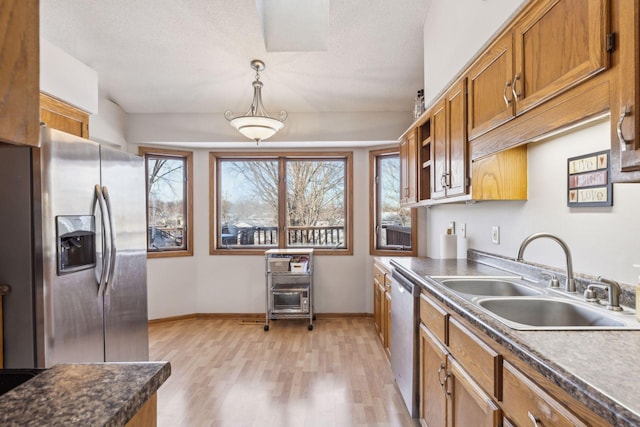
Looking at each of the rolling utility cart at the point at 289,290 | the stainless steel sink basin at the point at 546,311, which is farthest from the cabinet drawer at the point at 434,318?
the rolling utility cart at the point at 289,290

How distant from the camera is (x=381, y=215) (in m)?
4.40

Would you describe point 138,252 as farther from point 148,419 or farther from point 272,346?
point 148,419

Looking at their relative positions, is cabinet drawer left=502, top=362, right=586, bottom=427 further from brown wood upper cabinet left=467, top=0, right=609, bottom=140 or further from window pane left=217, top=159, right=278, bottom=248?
window pane left=217, top=159, right=278, bottom=248

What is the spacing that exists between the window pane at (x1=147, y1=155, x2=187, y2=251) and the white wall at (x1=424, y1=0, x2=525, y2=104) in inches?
123

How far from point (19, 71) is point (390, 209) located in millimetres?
3990

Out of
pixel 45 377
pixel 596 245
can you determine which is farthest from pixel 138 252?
pixel 596 245

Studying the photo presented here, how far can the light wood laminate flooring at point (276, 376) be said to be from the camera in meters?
2.27

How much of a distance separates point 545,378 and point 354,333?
3.09m

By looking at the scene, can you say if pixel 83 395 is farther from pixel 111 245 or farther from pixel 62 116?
pixel 62 116

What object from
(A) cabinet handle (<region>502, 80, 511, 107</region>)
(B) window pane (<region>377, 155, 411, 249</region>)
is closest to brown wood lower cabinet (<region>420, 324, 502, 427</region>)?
(A) cabinet handle (<region>502, 80, 511, 107</region>)

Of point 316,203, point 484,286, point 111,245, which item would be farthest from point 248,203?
point 484,286

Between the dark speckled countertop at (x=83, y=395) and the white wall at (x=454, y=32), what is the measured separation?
1874mm

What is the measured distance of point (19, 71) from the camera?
2.12 ft

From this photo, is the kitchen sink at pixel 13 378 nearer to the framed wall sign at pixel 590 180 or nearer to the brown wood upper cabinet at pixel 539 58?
the brown wood upper cabinet at pixel 539 58
